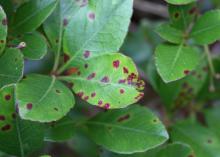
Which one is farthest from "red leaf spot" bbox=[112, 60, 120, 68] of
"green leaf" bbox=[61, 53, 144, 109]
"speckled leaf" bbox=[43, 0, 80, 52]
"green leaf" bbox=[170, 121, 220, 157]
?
"green leaf" bbox=[170, 121, 220, 157]

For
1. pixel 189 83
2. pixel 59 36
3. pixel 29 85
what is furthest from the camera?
pixel 189 83

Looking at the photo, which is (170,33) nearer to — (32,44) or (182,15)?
(182,15)

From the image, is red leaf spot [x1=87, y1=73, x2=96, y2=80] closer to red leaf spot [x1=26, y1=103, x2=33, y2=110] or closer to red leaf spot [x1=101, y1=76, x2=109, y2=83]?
red leaf spot [x1=101, y1=76, x2=109, y2=83]

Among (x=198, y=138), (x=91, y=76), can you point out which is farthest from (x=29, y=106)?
(x=198, y=138)

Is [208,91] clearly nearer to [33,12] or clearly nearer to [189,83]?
[189,83]

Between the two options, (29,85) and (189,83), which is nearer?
(29,85)

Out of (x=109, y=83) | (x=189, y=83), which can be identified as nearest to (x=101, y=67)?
(x=109, y=83)
